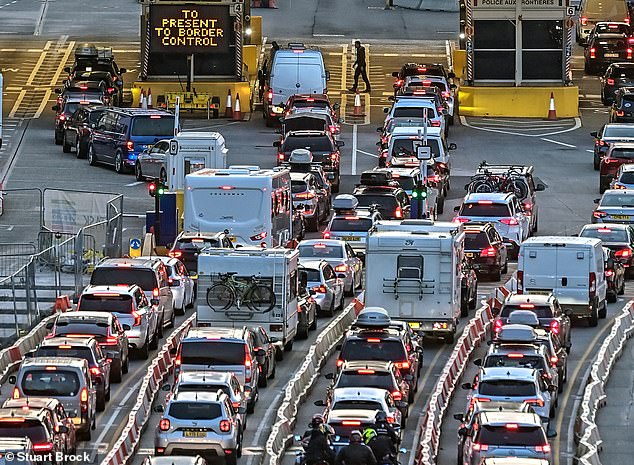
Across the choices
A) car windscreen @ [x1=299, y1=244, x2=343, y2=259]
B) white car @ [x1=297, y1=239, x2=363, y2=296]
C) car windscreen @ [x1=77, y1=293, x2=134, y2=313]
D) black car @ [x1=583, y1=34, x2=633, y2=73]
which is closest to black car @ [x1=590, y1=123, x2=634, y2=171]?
white car @ [x1=297, y1=239, x2=363, y2=296]

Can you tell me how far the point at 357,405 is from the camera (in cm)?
3684

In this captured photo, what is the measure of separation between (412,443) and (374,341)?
11.0 feet

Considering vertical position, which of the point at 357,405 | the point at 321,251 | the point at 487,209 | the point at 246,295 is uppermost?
the point at 487,209

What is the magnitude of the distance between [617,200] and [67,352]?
24.1m

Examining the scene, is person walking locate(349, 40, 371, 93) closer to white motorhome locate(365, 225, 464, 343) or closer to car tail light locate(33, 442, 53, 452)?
white motorhome locate(365, 225, 464, 343)

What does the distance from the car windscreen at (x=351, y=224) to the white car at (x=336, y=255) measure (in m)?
2.82

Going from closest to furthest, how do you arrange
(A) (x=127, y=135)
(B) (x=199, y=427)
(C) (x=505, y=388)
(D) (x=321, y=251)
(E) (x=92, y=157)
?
(B) (x=199, y=427) → (C) (x=505, y=388) → (D) (x=321, y=251) → (A) (x=127, y=135) → (E) (x=92, y=157)

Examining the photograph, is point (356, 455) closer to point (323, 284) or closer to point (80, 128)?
point (323, 284)

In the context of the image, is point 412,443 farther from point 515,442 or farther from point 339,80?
point 339,80

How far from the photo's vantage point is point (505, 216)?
58.8m

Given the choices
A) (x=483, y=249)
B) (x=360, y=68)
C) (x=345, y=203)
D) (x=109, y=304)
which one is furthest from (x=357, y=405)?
(x=360, y=68)

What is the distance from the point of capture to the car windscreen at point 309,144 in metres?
68.2

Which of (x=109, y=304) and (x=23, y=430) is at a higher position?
(x=109, y=304)

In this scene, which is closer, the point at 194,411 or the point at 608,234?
the point at 194,411
